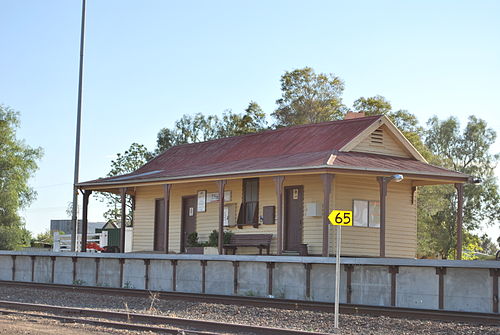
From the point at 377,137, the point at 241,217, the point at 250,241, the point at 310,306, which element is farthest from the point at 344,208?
the point at 310,306

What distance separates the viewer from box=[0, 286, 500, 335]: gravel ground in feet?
47.0

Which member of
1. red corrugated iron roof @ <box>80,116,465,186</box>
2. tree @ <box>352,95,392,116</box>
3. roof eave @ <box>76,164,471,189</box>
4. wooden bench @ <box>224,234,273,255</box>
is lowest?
wooden bench @ <box>224,234,273,255</box>

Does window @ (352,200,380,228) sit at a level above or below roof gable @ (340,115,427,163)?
below

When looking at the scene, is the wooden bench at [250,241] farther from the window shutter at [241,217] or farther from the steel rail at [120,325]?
the steel rail at [120,325]

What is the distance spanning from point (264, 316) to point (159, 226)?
15.3m

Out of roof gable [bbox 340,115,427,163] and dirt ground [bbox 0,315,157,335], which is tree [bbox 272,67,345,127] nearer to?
roof gable [bbox 340,115,427,163]

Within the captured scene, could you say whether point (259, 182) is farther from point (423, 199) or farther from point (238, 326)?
point (423, 199)

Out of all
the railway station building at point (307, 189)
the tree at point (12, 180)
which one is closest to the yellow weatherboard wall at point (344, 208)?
the railway station building at point (307, 189)

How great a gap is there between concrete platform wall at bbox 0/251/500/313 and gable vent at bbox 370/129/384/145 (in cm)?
742

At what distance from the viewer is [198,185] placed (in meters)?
29.4

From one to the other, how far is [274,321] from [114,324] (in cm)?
318

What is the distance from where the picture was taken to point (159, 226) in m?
31.5

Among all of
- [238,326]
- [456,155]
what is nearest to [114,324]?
[238,326]

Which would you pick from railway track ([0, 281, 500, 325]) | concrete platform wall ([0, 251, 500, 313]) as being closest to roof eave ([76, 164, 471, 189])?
concrete platform wall ([0, 251, 500, 313])
